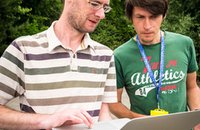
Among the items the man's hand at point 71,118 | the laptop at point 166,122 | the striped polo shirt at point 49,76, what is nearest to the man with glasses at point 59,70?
the striped polo shirt at point 49,76

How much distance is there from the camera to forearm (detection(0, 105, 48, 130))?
1736 millimetres

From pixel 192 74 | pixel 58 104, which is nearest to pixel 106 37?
pixel 192 74

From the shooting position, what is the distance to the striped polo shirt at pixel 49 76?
6.40ft

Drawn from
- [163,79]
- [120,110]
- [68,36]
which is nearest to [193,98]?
[163,79]

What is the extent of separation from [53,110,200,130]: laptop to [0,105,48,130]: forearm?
8.2 inches

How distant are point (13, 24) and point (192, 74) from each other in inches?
264

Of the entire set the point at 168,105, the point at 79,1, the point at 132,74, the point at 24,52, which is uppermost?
the point at 79,1

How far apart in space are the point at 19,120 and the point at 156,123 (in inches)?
28.7

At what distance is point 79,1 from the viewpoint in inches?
80.7

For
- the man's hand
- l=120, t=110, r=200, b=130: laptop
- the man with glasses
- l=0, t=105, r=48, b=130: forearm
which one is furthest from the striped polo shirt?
l=120, t=110, r=200, b=130: laptop

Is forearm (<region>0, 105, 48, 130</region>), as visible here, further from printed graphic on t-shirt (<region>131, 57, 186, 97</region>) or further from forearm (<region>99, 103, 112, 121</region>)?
printed graphic on t-shirt (<region>131, 57, 186, 97</region>)

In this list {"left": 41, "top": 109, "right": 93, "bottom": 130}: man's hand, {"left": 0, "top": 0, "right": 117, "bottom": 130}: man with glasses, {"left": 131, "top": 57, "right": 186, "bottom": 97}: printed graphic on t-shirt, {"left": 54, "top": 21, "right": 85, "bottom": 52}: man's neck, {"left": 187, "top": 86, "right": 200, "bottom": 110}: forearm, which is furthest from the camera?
{"left": 187, "top": 86, "right": 200, "bottom": 110}: forearm

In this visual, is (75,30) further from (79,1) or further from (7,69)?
(7,69)

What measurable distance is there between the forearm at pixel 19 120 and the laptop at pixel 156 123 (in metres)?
0.21
